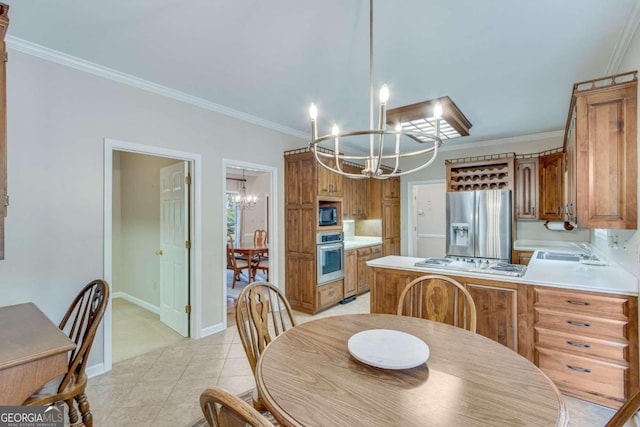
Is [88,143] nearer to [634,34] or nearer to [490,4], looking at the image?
[490,4]

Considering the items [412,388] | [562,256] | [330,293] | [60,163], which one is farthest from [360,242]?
[412,388]

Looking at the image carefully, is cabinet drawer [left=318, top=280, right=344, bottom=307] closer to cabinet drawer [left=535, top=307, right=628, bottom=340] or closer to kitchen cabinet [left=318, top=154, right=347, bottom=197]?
kitchen cabinet [left=318, top=154, right=347, bottom=197]

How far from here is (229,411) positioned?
70 centimetres

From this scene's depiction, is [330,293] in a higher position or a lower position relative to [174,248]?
lower

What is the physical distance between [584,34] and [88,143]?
389 centimetres

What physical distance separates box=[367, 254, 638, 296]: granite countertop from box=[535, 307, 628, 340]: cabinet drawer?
0.21 meters

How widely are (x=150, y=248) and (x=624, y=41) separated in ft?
17.7

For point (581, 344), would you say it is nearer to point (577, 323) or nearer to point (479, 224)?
point (577, 323)

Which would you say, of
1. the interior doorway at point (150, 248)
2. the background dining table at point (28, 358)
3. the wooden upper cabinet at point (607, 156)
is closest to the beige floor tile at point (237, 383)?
the interior doorway at point (150, 248)

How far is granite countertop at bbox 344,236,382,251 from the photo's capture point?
4909mm

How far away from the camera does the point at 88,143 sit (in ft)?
8.26

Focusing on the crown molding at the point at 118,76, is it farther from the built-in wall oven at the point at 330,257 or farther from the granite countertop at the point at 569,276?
the granite countertop at the point at 569,276

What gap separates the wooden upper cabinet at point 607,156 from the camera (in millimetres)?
1949

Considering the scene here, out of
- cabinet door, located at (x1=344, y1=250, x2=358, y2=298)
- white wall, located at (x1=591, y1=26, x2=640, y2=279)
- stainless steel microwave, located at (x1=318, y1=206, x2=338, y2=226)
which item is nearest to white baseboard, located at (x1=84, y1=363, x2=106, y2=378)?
stainless steel microwave, located at (x1=318, y1=206, x2=338, y2=226)
